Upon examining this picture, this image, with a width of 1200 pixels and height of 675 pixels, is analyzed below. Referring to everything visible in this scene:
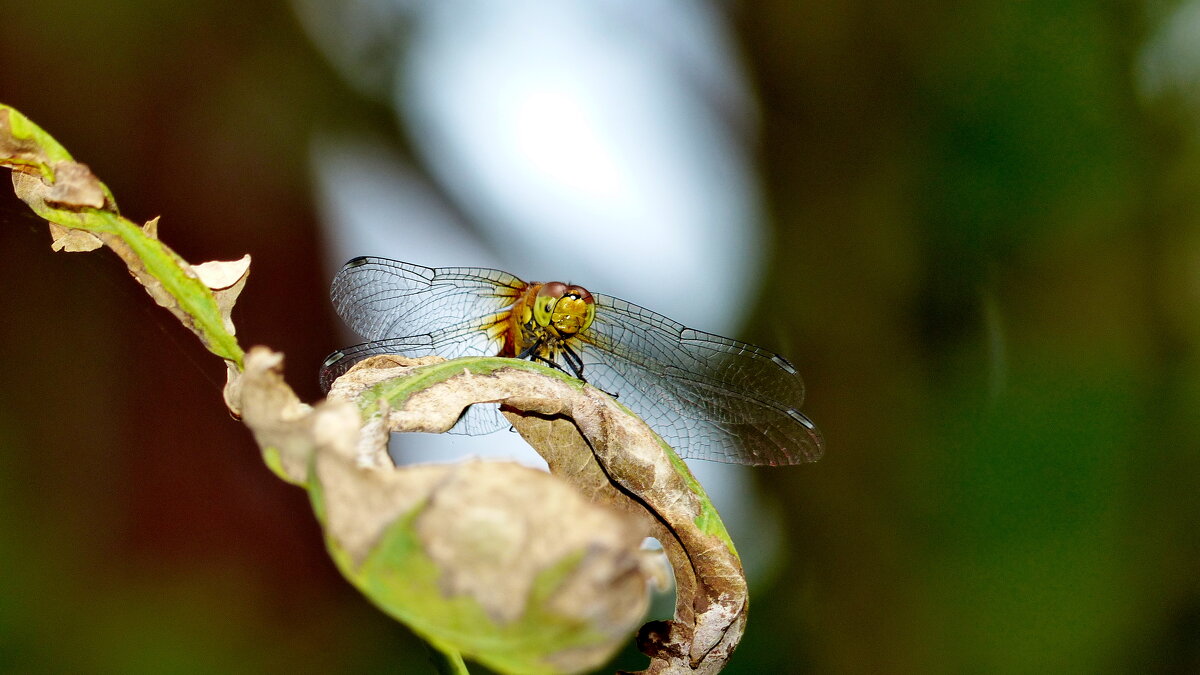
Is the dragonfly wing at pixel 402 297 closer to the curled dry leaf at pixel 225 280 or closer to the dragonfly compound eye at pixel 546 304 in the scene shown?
the dragonfly compound eye at pixel 546 304

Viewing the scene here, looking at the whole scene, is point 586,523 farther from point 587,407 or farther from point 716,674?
point 716,674

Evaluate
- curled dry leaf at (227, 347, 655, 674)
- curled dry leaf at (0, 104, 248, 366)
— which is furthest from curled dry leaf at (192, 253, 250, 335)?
curled dry leaf at (227, 347, 655, 674)

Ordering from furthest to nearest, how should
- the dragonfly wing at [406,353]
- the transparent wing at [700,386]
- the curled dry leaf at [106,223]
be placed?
the transparent wing at [700,386]
the dragonfly wing at [406,353]
the curled dry leaf at [106,223]

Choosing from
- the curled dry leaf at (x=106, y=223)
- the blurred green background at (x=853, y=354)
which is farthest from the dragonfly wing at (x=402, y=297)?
the curled dry leaf at (x=106, y=223)

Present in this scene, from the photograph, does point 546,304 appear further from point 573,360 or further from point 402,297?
point 402,297

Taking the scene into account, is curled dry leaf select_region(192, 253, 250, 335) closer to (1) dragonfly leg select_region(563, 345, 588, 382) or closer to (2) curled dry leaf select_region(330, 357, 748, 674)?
(2) curled dry leaf select_region(330, 357, 748, 674)

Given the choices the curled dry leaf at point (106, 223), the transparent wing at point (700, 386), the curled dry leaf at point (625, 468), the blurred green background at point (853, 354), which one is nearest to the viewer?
the curled dry leaf at point (106, 223)

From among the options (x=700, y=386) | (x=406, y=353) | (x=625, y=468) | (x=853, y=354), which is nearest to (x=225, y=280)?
(x=625, y=468)
